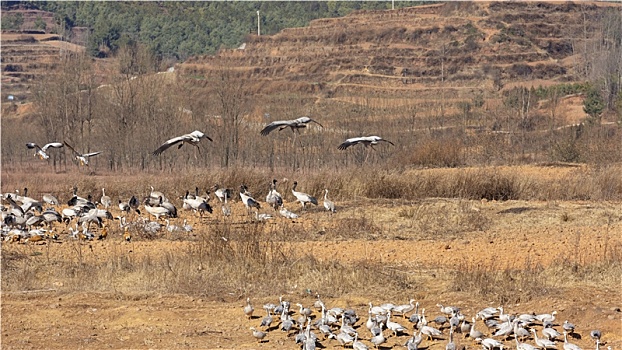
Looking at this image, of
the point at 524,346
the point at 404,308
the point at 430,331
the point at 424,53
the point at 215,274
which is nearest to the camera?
the point at 524,346

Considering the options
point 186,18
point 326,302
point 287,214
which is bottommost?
point 186,18

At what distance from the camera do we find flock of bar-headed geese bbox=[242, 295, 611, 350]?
8.42 metres

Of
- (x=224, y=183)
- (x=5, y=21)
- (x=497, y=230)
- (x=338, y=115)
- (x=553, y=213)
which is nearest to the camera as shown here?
(x=497, y=230)

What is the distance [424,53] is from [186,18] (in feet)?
174

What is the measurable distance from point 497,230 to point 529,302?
5.05 metres

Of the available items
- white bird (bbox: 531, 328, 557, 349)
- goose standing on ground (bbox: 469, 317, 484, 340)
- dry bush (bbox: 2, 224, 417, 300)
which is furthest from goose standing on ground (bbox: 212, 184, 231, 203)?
white bird (bbox: 531, 328, 557, 349)

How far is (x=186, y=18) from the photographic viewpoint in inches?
4589

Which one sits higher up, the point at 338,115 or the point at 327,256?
the point at 327,256

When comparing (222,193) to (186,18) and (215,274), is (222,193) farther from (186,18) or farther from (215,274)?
(186,18)

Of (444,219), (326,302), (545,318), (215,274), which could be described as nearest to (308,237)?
(444,219)

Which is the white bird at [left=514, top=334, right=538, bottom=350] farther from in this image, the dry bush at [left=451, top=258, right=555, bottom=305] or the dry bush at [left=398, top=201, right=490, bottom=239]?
the dry bush at [left=398, top=201, right=490, bottom=239]

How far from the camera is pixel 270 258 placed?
1160 centimetres

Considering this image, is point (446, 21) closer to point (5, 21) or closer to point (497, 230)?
point (5, 21)

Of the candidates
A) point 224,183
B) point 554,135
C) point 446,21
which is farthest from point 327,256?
A: point 446,21
